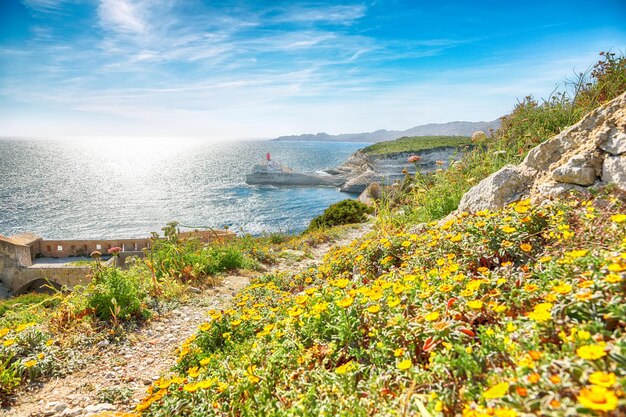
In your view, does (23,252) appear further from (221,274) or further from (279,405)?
(279,405)

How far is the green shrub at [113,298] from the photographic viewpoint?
17.3ft

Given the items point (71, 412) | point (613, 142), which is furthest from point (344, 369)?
point (613, 142)

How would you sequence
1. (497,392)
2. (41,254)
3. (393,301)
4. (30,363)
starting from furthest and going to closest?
(41,254) → (30,363) → (393,301) → (497,392)

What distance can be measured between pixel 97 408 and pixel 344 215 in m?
15.9

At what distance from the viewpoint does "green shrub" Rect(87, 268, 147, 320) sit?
17.3 feet

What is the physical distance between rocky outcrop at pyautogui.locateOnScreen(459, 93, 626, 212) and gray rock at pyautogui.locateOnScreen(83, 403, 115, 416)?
206 inches

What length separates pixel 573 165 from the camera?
4.32 m

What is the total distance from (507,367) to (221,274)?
264 inches

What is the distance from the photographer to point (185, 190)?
215 feet

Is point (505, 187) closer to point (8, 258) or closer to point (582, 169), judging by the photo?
point (582, 169)

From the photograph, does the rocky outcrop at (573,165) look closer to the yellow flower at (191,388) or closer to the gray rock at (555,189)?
the gray rock at (555,189)

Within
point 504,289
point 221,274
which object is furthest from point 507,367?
point 221,274

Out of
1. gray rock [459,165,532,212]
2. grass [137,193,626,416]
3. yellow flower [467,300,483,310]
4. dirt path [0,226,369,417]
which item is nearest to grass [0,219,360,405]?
dirt path [0,226,369,417]

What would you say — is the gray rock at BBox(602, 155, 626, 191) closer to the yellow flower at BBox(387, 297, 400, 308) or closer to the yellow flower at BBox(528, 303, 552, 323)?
the yellow flower at BBox(528, 303, 552, 323)
